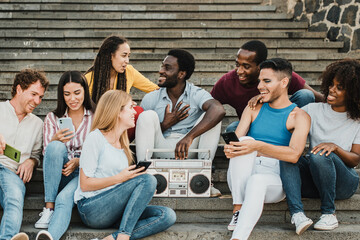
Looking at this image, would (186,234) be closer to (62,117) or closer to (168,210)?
(168,210)

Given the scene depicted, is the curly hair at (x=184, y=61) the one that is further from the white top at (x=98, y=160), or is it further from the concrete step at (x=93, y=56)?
the concrete step at (x=93, y=56)

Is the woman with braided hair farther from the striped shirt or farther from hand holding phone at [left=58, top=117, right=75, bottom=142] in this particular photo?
hand holding phone at [left=58, top=117, right=75, bottom=142]

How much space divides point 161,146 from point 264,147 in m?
0.81

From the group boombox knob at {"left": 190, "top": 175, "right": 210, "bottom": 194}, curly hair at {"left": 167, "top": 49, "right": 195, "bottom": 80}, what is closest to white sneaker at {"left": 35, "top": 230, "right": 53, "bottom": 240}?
boombox knob at {"left": 190, "top": 175, "right": 210, "bottom": 194}

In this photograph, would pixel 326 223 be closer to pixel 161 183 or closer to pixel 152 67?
pixel 161 183

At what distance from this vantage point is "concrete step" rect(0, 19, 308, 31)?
5.76m

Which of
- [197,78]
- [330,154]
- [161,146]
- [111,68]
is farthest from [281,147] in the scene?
[197,78]

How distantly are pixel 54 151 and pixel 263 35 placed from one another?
3719 mm

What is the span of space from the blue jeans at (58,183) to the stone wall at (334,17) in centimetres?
393

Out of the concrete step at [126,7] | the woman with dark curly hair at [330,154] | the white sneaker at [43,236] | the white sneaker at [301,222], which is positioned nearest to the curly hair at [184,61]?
the woman with dark curly hair at [330,154]

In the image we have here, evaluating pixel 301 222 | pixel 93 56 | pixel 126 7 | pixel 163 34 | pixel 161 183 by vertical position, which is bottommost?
pixel 301 222

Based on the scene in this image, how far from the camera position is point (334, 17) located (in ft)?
17.9

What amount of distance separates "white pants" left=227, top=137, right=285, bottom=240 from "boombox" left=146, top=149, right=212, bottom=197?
183mm

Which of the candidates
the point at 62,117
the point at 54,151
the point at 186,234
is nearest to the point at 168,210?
the point at 186,234
